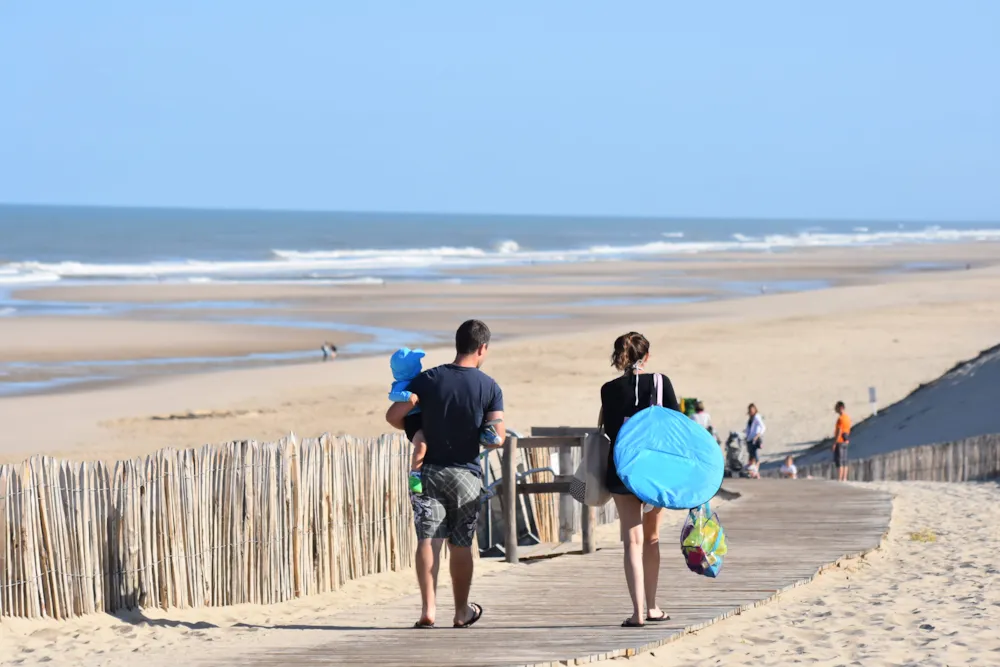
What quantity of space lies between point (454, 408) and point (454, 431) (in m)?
0.11

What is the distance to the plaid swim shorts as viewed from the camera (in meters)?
5.82

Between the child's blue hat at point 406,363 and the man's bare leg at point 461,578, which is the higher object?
the child's blue hat at point 406,363

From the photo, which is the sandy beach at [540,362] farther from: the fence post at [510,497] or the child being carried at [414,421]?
the child being carried at [414,421]

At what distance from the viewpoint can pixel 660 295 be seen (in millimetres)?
44500

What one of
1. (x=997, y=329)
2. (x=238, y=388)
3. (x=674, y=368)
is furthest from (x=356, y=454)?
(x=997, y=329)

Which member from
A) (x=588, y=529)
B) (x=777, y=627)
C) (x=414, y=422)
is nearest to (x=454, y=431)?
(x=414, y=422)

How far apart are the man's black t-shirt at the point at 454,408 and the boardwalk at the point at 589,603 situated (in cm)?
Answer: 91

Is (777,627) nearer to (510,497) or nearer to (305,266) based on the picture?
(510,497)

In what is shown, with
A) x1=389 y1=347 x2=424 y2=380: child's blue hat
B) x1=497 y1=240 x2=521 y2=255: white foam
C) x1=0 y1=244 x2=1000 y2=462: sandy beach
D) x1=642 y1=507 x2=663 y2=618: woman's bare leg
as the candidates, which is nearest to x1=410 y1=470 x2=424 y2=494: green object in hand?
x1=389 y1=347 x2=424 y2=380: child's blue hat

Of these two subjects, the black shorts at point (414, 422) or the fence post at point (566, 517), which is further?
the fence post at point (566, 517)

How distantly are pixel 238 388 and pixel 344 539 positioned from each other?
14.8 metres

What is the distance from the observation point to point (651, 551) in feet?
20.1

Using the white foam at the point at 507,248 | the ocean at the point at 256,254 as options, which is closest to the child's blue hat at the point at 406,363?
the ocean at the point at 256,254

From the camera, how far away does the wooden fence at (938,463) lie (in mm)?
13016
